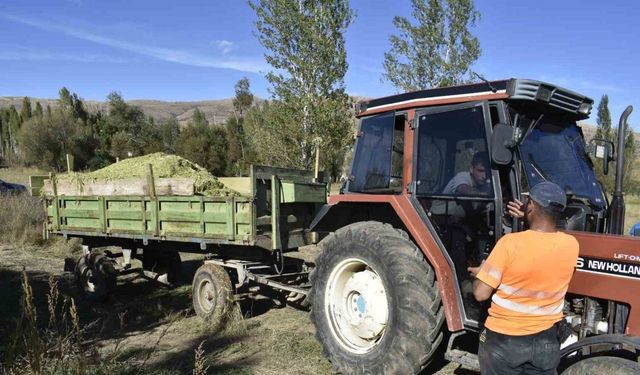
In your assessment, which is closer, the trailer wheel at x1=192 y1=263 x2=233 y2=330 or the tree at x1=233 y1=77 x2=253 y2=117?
the trailer wheel at x1=192 y1=263 x2=233 y2=330

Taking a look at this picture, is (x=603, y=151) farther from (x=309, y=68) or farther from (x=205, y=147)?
(x=205, y=147)

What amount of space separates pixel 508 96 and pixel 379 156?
133cm

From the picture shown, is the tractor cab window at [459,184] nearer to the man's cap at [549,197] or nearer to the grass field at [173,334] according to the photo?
the man's cap at [549,197]

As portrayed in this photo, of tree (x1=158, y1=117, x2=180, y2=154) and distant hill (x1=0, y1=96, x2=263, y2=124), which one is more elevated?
distant hill (x1=0, y1=96, x2=263, y2=124)

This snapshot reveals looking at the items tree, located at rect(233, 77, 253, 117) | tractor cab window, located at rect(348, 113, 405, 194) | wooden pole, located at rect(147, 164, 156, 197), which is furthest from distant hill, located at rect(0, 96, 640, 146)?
tractor cab window, located at rect(348, 113, 405, 194)

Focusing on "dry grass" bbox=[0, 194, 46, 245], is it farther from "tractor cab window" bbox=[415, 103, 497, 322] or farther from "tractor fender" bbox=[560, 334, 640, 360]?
"tractor fender" bbox=[560, 334, 640, 360]

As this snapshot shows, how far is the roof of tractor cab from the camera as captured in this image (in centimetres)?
358

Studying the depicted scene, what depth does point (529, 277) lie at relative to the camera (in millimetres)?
2666

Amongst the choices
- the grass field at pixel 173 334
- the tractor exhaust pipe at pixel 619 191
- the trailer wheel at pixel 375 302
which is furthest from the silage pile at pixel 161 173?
the tractor exhaust pipe at pixel 619 191

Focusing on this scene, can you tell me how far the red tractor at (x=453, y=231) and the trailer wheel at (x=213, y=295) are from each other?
1762 mm

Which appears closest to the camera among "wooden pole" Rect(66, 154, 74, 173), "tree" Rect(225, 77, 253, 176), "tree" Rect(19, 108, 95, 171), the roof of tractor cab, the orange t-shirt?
the orange t-shirt

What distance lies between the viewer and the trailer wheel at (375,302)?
12.4 feet

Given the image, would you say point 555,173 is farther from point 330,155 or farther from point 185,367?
point 330,155

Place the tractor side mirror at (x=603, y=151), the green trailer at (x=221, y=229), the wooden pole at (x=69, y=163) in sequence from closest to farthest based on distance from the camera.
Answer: the tractor side mirror at (x=603, y=151)
the green trailer at (x=221, y=229)
the wooden pole at (x=69, y=163)
